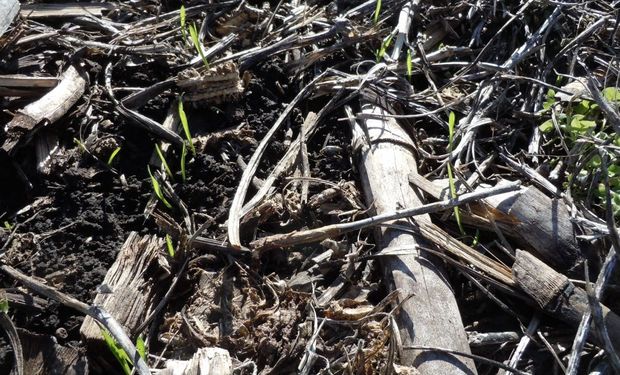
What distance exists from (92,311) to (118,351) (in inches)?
6.4

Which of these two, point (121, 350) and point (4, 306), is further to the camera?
point (4, 306)

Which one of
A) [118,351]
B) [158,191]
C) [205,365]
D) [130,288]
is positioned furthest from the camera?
[158,191]

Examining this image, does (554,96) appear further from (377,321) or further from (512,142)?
(377,321)

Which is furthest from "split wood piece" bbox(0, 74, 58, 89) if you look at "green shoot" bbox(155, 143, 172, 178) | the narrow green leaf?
the narrow green leaf

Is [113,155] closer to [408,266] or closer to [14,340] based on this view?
[14,340]

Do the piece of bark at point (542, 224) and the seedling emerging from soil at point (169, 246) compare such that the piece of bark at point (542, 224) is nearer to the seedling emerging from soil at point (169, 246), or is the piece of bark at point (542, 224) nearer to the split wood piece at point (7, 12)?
the seedling emerging from soil at point (169, 246)

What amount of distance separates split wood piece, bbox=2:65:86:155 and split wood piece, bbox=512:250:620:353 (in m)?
2.04

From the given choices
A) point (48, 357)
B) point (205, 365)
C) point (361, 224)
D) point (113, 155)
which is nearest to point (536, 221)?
point (361, 224)

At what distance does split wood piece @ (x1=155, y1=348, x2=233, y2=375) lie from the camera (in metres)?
2.09

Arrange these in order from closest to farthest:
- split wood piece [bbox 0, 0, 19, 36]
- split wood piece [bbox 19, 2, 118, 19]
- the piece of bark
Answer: the piece of bark → split wood piece [bbox 0, 0, 19, 36] → split wood piece [bbox 19, 2, 118, 19]

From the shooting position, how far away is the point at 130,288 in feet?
8.07

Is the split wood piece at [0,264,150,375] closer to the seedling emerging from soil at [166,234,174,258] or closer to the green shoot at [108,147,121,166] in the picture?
the seedling emerging from soil at [166,234,174,258]

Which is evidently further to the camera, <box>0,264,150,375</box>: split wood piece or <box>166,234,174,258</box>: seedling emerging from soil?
<box>166,234,174,258</box>: seedling emerging from soil

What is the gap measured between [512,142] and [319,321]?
120cm
